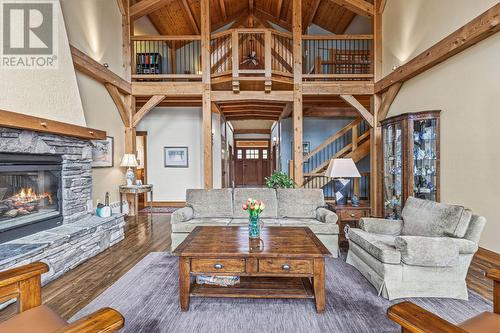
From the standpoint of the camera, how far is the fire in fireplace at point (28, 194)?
9.55 ft

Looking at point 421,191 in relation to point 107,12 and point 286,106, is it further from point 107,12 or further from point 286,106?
point 107,12

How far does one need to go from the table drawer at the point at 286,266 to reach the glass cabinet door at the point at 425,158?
292 centimetres

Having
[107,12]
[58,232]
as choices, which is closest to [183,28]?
[107,12]

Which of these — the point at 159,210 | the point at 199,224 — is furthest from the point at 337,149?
the point at 199,224

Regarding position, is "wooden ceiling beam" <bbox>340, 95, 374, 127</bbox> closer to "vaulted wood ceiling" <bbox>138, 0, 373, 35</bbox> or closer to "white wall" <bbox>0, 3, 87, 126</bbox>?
"vaulted wood ceiling" <bbox>138, 0, 373, 35</bbox>

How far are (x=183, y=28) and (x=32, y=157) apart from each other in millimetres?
6428

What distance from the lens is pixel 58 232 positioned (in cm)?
319

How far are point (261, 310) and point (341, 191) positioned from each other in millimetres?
2431

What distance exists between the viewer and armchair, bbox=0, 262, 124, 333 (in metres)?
1.08

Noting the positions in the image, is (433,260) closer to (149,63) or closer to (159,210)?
(159,210)

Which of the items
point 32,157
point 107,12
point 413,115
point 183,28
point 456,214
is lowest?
point 456,214

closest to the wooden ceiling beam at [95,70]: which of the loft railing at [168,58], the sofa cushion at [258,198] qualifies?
the loft railing at [168,58]

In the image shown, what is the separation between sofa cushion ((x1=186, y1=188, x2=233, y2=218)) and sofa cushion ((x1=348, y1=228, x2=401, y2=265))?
70.1 inches

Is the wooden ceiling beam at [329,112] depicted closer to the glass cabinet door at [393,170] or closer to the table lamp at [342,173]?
the glass cabinet door at [393,170]
